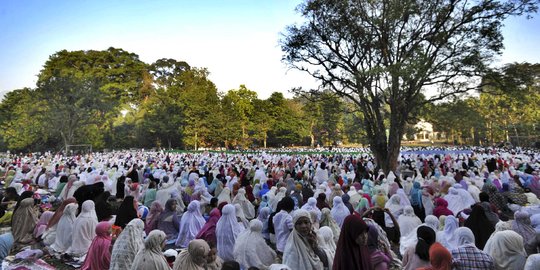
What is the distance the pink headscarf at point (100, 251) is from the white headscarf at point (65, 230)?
1688mm

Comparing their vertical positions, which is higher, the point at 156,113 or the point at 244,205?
the point at 156,113

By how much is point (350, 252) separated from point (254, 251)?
77.7 inches

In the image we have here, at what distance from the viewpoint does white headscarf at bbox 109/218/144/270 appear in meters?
3.78

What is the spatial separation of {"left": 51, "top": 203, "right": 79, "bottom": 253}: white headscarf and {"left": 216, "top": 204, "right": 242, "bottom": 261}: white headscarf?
8.33 feet

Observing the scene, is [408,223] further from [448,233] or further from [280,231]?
[280,231]

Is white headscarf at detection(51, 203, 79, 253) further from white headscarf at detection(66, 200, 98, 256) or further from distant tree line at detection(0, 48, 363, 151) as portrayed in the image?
distant tree line at detection(0, 48, 363, 151)

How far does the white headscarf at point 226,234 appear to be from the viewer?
4984mm

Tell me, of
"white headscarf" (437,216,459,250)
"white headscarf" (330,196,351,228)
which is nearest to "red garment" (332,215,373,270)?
"white headscarf" (437,216,459,250)

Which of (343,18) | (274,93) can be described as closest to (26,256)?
(343,18)

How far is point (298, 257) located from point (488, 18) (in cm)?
1465

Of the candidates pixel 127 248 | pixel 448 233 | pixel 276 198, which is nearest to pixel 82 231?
pixel 127 248

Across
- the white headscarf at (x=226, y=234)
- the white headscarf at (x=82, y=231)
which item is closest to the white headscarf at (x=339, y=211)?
the white headscarf at (x=226, y=234)

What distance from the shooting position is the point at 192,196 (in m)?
8.59

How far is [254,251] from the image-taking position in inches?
168
